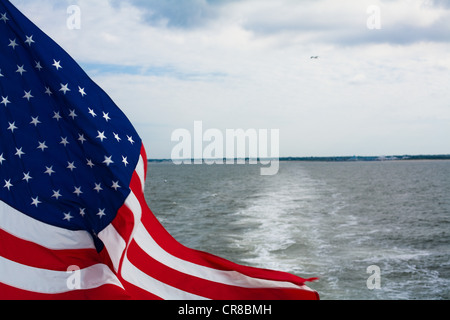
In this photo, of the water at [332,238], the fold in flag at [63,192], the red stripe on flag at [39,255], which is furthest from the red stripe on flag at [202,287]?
the water at [332,238]

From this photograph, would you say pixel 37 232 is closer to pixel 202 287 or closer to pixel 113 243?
pixel 113 243

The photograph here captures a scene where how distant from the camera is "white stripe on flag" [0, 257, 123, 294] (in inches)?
203

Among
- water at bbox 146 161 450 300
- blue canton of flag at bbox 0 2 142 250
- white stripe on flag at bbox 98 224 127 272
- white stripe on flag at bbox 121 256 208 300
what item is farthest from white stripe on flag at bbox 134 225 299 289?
water at bbox 146 161 450 300

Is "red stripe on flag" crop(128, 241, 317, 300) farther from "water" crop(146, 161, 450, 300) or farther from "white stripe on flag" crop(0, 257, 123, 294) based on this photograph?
"water" crop(146, 161, 450, 300)

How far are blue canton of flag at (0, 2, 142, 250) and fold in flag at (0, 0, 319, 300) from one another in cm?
1

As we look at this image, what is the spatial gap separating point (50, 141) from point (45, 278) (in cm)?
155

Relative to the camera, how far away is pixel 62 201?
18.2 ft

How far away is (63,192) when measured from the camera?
5.54 metres

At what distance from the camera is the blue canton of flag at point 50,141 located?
5.46 m

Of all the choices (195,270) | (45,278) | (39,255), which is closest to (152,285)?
(195,270)

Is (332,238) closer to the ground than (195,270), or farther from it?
closer to the ground
